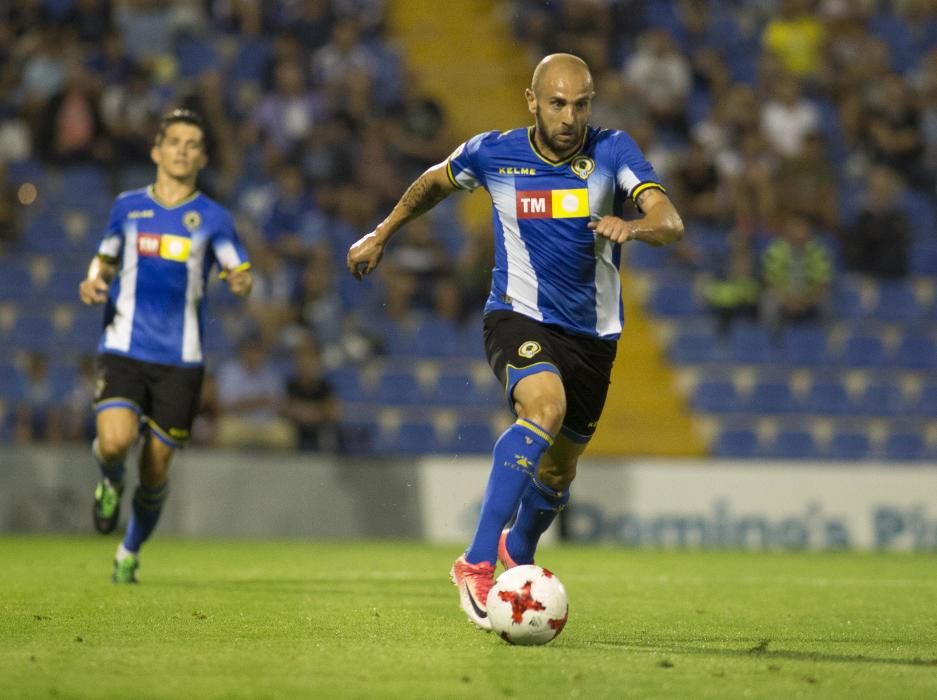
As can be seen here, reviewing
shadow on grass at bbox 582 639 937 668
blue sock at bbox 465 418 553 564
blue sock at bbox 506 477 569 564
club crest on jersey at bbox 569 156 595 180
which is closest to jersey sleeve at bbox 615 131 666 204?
club crest on jersey at bbox 569 156 595 180

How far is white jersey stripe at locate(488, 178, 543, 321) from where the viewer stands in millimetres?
6883

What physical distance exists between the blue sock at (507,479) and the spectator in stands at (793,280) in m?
11.5

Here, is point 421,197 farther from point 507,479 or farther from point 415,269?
point 415,269

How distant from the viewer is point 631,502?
15258 millimetres

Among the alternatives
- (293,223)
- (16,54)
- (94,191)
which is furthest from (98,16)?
(293,223)

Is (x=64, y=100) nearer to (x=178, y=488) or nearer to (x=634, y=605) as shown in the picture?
(x=178, y=488)

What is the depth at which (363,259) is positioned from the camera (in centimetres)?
692

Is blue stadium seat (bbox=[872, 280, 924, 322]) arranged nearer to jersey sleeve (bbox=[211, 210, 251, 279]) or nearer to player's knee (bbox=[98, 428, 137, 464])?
jersey sleeve (bbox=[211, 210, 251, 279])

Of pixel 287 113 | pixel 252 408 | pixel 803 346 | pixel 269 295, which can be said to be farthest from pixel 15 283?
pixel 803 346

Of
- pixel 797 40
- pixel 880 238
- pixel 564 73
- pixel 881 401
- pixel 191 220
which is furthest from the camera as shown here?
pixel 797 40

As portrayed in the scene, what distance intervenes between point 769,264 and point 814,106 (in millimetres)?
3476

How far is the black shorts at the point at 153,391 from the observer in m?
9.01

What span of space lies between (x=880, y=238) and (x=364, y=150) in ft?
20.0

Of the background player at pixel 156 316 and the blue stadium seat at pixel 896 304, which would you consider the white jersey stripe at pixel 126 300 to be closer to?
the background player at pixel 156 316
